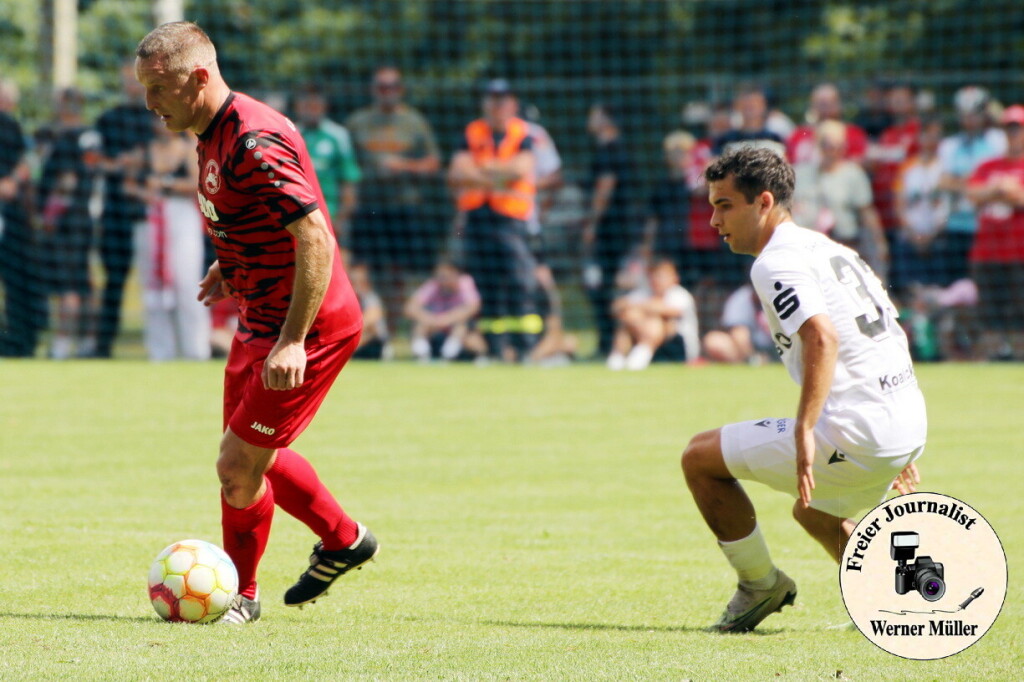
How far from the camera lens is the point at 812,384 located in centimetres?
453

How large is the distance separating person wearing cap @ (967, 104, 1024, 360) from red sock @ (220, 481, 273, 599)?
11.3 meters

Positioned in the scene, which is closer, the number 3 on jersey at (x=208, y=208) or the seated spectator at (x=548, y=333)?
the number 3 on jersey at (x=208, y=208)

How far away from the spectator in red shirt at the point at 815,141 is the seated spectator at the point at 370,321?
467cm

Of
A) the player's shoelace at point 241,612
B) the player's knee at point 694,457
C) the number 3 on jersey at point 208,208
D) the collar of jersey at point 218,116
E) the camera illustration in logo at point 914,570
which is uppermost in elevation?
the collar of jersey at point 218,116

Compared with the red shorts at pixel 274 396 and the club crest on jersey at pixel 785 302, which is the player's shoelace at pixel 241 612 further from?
the club crest on jersey at pixel 785 302

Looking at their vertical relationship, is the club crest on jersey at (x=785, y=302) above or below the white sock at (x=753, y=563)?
above

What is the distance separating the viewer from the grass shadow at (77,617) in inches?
195

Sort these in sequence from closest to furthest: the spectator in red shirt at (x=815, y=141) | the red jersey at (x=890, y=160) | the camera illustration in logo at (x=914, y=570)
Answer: the camera illustration in logo at (x=914, y=570)
the spectator in red shirt at (x=815, y=141)
the red jersey at (x=890, y=160)

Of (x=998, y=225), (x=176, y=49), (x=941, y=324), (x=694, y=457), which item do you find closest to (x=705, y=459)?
(x=694, y=457)

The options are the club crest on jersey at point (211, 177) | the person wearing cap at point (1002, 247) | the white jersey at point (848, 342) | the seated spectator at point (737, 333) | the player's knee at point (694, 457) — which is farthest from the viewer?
the seated spectator at point (737, 333)

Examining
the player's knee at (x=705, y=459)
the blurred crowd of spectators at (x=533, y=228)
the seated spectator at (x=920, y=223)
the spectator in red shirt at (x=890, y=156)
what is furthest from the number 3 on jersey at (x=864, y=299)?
the spectator in red shirt at (x=890, y=156)

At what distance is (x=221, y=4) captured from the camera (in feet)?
77.5

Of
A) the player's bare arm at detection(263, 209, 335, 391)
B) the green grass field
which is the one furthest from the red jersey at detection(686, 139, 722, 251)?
the player's bare arm at detection(263, 209, 335, 391)

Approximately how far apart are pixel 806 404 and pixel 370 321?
1122cm
